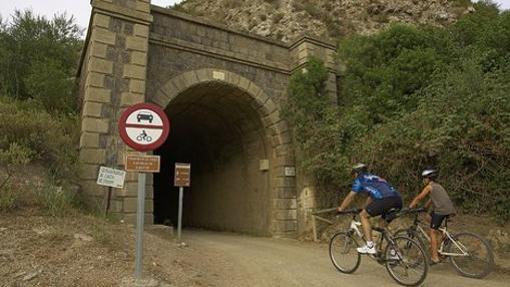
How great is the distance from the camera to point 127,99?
28.9 feet

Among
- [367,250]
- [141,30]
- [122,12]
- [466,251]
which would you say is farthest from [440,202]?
[122,12]

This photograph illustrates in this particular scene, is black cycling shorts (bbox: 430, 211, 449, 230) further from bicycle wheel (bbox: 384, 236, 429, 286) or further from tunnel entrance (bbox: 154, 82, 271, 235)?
tunnel entrance (bbox: 154, 82, 271, 235)

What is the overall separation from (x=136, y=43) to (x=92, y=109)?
1.93 m

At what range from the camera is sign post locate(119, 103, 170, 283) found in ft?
13.7

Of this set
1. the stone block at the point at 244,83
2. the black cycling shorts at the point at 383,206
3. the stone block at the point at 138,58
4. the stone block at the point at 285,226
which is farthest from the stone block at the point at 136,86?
the black cycling shorts at the point at 383,206

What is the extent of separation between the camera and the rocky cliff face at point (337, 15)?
21.7 m

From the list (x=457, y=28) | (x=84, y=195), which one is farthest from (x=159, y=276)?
(x=457, y=28)

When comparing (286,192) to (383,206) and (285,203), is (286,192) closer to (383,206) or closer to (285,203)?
(285,203)

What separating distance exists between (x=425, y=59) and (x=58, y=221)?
9184mm

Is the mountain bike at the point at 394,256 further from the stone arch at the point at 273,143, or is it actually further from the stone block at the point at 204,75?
the stone block at the point at 204,75

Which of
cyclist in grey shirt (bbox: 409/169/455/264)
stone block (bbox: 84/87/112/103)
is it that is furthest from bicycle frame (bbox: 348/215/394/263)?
stone block (bbox: 84/87/112/103)

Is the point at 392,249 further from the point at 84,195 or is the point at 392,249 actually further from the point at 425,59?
the point at 425,59

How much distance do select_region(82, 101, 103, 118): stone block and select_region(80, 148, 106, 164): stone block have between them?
0.77 meters

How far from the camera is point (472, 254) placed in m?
5.55
